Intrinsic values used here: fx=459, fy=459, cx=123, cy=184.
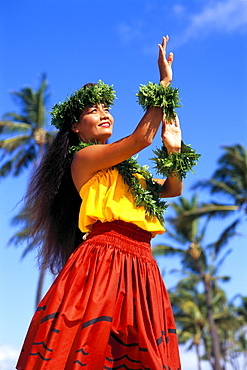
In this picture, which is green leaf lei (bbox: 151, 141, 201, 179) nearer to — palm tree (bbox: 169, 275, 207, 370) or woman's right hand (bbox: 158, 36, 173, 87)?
woman's right hand (bbox: 158, 36, 173, 87)

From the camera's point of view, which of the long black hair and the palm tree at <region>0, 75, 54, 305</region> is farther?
the palm tree at <region>0, 75, 54, 305</region>

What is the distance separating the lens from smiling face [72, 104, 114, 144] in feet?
9.94

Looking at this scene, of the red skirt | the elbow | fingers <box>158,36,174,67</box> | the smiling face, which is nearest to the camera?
the red skirt

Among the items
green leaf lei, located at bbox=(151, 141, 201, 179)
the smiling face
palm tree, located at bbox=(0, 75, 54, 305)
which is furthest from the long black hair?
palm tree, located at bbox=(0, 75, 54, 305)

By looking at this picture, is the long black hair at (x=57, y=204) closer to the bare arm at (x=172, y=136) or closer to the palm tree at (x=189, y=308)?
the bare arm at (x=172, y=136)

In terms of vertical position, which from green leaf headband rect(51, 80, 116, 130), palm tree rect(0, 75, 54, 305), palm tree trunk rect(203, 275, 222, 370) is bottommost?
green leaf headband rect(51, 80, 116, 130)

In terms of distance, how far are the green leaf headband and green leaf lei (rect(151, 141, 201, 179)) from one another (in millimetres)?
631

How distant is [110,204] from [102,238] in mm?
198

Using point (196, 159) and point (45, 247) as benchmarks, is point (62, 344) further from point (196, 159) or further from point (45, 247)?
point (196, 159)

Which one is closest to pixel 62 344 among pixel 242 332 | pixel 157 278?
pixel 157 278

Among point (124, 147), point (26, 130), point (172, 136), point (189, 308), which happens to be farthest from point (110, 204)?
point (189, 308)

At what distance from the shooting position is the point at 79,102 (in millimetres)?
3102

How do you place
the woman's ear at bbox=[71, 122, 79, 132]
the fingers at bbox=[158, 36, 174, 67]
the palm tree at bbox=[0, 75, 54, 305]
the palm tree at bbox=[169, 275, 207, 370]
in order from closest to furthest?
the fingers at bbox=[158, 36, 174, 67] → the woman's ear at bbox=[71, 122, 79, 132] → the palm tree at bbox=[0, 75, 54, 305] → the palm tree at bbox=[169, 275, 207, 370]

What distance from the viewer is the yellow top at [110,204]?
258 cm
